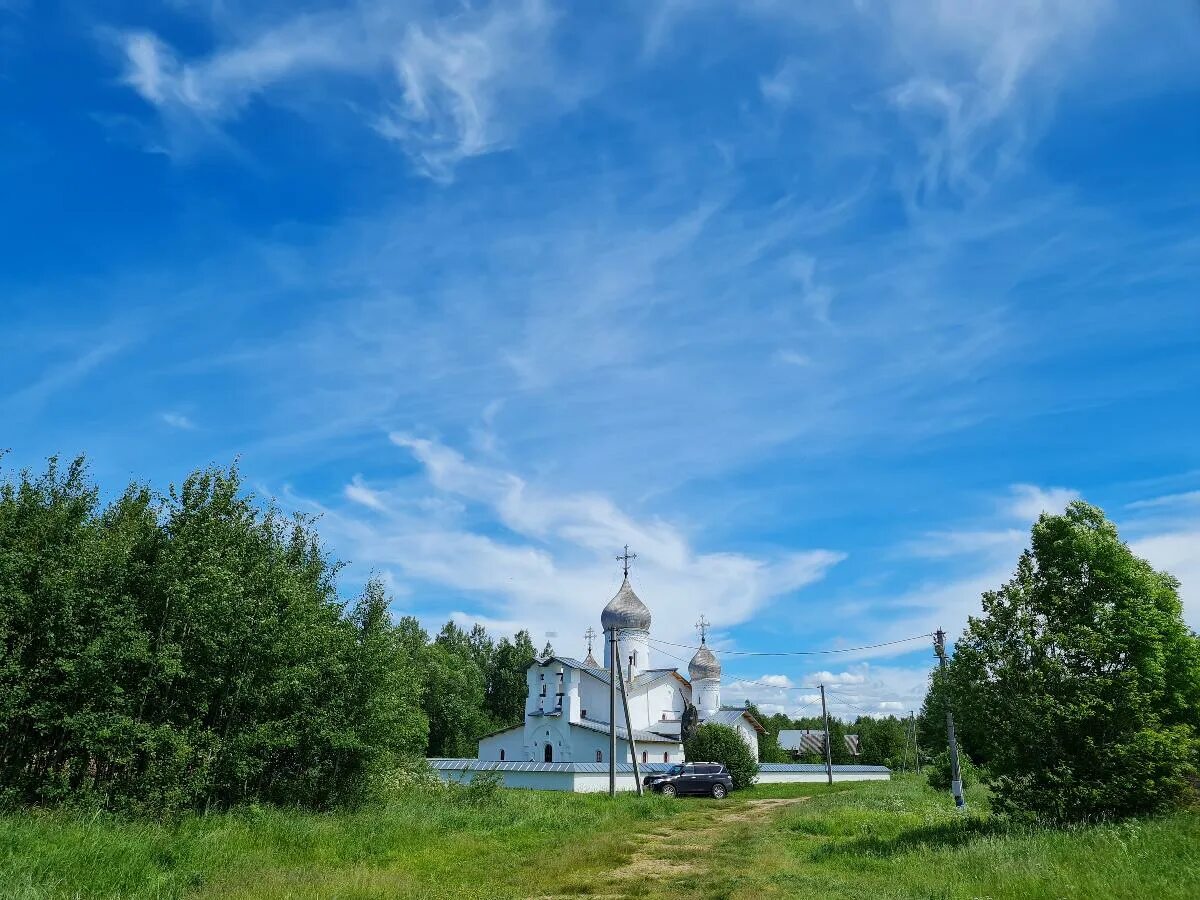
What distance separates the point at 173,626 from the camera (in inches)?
635

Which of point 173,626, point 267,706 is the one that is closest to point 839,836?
point 267,706

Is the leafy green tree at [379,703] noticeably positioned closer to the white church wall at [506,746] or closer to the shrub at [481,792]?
the shrub at [481,792]

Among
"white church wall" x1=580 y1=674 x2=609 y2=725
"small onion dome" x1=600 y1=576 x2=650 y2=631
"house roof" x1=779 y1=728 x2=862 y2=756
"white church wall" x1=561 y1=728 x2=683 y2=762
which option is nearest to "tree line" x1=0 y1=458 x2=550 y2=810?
"white church wall" x1=561 y1=728 x2=683 y2=762

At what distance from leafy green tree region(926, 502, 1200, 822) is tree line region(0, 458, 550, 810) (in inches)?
576

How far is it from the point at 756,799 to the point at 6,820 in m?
30.2

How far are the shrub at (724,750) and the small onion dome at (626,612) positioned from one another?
1743 cm

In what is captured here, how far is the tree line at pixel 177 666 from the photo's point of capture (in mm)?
14758

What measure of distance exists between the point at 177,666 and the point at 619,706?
142 feet

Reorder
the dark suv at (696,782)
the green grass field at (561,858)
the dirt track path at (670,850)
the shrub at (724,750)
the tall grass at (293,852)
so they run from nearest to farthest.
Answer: the green grass field at (561,858) < the tall grass at (293,852) < the dirt track path at (670,850) < the dark suv at (696,782) < the shrub at (724,750)

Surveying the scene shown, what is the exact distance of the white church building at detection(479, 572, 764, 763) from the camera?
4984 centimetres

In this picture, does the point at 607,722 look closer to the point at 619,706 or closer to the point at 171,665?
the point at 619,706

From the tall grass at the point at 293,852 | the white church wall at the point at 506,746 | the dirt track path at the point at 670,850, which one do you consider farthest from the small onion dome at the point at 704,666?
the tall grass at the point at 293,852

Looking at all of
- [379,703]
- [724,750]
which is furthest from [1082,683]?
[724,750]

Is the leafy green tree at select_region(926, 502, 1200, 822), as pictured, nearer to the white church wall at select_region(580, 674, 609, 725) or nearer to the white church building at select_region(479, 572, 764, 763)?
the white church building at select_region(479, 572, 764, 763)
